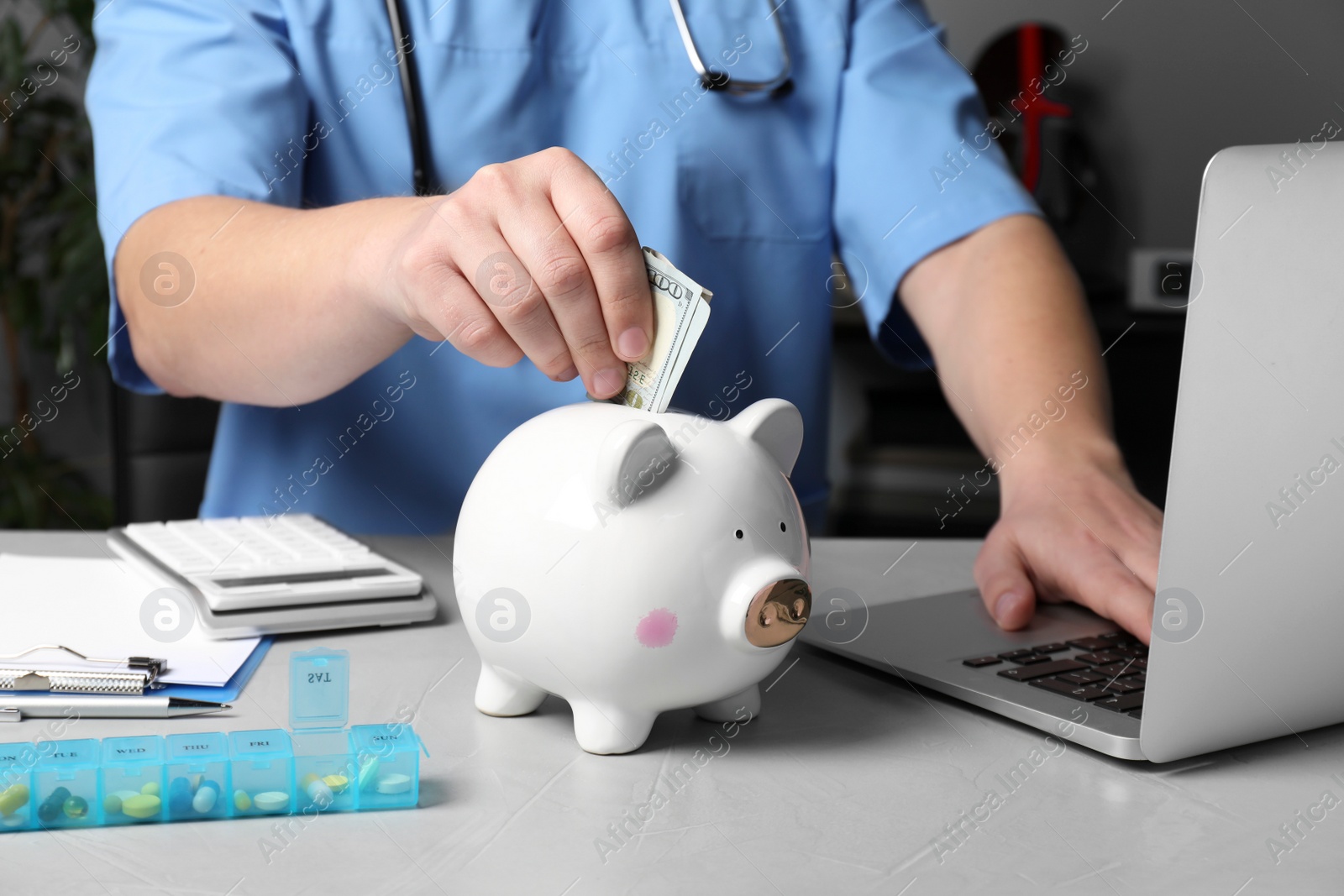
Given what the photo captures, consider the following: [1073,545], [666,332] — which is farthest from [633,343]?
[1073,545]

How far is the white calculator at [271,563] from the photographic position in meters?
0.70

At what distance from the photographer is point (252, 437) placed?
105cm

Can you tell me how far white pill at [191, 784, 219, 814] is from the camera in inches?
17.6

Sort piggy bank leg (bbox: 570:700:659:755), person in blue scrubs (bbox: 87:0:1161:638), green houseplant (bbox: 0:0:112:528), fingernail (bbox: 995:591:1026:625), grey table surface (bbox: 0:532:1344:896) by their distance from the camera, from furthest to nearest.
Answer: green houseplant (bbox: 0:0:112:528)
person in blue scrubs (bbox: 87:0:1161:638)
fingernail (bbox: 995:591:1026:625)
piggy bank leg (bbox: 570:700:659:755)
grey table surface (bbox: 0:532:1344:896)

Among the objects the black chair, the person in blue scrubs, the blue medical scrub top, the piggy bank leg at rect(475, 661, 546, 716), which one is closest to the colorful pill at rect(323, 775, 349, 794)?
the piggy bank leg at rect(475, 661, 546, 716)

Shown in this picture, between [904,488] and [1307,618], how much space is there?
1.78 m

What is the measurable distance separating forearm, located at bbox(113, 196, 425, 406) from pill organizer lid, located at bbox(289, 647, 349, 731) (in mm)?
221

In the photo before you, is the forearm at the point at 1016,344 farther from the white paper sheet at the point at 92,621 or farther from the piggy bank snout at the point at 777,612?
the white paper sheet at the point at 92,621

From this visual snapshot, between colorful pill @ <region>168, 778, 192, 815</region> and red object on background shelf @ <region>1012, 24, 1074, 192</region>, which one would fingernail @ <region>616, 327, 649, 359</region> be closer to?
colorful pill @ <region>168, 778, 192, 815</region>

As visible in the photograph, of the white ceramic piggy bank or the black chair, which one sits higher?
the white ceramic piggy bank

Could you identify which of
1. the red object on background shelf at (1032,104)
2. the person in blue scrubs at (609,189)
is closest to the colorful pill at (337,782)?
the person in blue scrubs at (609,189)

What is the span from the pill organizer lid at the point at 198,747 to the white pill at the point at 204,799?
12 mm

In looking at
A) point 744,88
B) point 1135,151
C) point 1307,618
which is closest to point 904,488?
point 1135,151

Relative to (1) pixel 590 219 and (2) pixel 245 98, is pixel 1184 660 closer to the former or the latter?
(1) pixel 590 219
